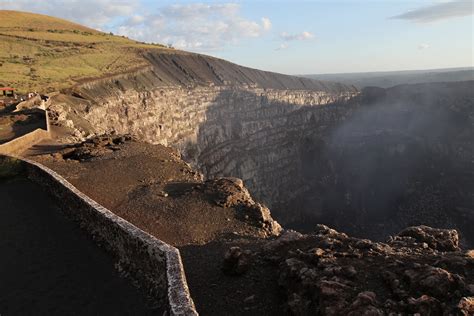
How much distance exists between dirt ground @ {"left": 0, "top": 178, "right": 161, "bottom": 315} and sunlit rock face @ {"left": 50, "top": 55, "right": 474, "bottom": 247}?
2705 centimetres

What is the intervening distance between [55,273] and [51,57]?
57.3 metres

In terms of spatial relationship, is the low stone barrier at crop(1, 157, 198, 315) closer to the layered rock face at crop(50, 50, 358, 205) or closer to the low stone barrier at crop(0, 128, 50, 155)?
the low stone barrier at crop(0, 128, 50, 155)

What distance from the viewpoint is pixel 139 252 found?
12070 mm

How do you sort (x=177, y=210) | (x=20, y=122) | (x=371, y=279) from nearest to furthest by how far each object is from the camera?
(x=371, y=279), (x=177, y=210), (x=20, y=122)

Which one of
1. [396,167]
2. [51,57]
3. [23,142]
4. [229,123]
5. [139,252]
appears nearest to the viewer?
[139,252]

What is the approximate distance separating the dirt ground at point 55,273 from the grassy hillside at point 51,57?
3363 centimetres

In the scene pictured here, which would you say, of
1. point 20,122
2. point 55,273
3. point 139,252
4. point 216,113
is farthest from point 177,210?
point 216,113

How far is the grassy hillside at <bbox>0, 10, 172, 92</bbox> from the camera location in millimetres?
51062

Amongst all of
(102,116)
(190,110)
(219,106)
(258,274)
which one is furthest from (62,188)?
(219,106)

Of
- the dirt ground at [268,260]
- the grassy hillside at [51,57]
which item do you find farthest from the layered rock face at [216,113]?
the dirt ground at [268,260]

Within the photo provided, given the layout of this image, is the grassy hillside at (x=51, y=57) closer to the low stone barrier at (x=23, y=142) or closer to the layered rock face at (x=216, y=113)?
the layered rock face at (x=216, y=113)

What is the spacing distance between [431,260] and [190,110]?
53.6 meters

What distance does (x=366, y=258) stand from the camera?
1177 centimetres

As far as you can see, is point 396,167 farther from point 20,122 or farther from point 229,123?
point 20,122
